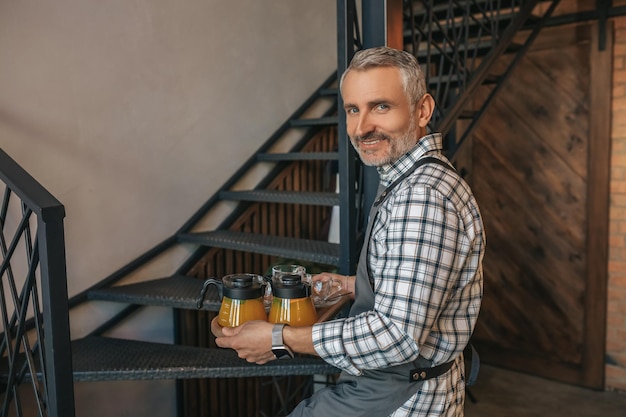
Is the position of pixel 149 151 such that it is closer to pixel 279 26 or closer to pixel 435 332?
pixel 279 26

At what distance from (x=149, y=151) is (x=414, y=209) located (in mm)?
2084

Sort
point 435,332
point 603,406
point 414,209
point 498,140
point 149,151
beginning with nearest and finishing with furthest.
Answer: point 414,209
point 435,332
point 149,151
point 603,406
point 498,140

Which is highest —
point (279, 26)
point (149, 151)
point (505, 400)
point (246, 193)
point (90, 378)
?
point (279, 26)

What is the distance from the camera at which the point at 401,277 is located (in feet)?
4.00

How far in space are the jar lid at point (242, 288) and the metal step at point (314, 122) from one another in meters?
2.17

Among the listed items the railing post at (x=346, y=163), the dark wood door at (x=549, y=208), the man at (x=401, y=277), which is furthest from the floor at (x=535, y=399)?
the man at (x=401, y=277)

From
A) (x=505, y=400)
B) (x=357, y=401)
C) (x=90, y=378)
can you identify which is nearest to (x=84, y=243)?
(x=90, y=378)

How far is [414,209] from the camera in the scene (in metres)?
1.24

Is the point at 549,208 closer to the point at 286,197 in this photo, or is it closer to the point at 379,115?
the point at 286,197

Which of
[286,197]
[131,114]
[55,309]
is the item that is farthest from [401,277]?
[131,114]

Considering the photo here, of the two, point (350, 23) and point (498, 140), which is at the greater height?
point (350, 23)

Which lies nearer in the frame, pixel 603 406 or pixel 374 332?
pixel 374 332

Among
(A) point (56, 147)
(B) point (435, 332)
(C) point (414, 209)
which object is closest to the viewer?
(C) point (414, 209)

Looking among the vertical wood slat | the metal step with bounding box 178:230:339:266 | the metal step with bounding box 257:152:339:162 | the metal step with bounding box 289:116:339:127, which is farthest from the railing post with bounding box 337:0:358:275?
the vertical wood slat
